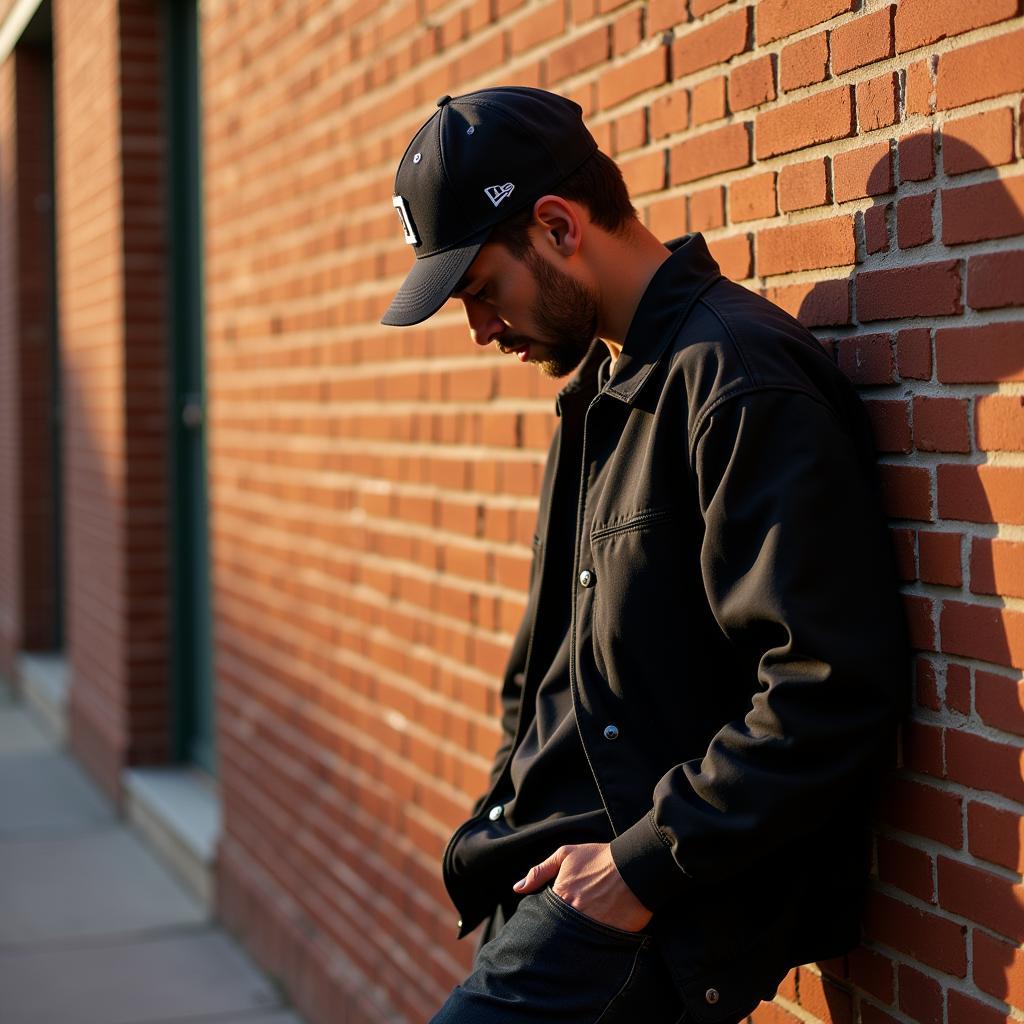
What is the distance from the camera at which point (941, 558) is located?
6.82 feet

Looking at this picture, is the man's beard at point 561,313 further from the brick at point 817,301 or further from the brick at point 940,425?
the brick at point 940,425

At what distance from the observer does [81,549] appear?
7.87 meters

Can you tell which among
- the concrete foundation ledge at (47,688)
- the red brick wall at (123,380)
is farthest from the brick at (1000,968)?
the concrete foundation ledge at (47,688)

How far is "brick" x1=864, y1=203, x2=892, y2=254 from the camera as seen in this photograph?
2162 millimetres

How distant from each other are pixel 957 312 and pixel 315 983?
126 inches

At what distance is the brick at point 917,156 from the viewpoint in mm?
2068

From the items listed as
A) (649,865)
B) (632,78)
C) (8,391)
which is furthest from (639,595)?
(8,391)

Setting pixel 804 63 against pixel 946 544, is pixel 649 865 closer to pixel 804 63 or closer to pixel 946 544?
pixel 946 544

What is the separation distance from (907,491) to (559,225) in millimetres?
629

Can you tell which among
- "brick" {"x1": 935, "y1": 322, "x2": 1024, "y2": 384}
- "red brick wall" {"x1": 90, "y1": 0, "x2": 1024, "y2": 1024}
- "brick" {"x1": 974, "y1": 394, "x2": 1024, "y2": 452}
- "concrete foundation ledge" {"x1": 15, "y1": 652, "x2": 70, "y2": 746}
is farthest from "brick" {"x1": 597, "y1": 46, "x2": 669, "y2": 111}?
"concrete foundation ledge" {"x1": 15, "y1": 652, "x2": 70, "y2": 746}

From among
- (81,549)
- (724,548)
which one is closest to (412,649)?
(724,548)

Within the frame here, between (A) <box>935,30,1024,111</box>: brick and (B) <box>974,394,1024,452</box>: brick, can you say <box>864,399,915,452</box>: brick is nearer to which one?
(B) <box>974,394,1024,452</box>: brick

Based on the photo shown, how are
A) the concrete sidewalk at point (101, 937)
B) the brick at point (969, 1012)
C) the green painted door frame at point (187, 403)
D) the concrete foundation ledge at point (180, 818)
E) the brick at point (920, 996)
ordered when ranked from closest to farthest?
the brick at point (969, 1012) < the brick at point (920, 996) < the concrete sidewalk at point (101, 937) < the concrete foundation ledge at point (180, 818) < the green painted door frame at point (187, 403)

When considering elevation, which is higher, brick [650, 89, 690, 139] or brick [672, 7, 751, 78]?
brick [672, 7, 751, 78]
